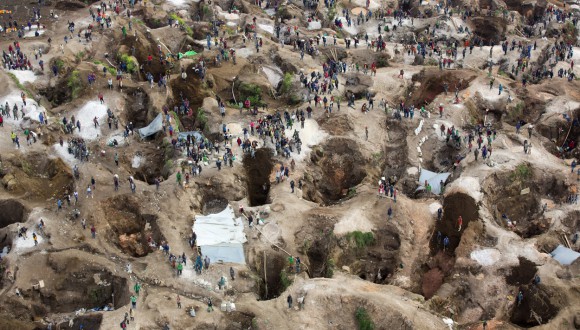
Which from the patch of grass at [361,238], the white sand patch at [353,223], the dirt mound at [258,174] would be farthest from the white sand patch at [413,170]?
the dirt mound at [258,174]

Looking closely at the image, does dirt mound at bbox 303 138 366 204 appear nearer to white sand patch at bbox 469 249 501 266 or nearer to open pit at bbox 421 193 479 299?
open pit at bbox 421 193 479 299

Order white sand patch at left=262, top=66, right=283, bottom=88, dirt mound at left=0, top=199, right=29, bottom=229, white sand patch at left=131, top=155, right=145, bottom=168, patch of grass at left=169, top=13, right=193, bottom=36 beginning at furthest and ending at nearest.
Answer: patch of grass at left=169, top=13, right=193, bottom=36, white sand patch at left=262, top=66, right=283, bottom=88, white sand patch at left=131, top=155, right=145, bottom=168, dirt mound at left=0, top=199, right=29, bottom=229

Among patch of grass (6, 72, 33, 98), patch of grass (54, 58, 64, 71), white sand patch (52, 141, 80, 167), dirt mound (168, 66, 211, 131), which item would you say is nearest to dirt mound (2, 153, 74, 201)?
white sand patch (52, 141, 80, 167)

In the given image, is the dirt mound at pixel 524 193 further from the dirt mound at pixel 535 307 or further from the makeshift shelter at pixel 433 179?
the dirt mound at pixel 535 307

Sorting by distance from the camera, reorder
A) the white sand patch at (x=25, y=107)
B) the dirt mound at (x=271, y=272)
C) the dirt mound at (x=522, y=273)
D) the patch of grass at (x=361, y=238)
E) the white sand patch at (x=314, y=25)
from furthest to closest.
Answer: the white sand patch at (x=314, y=25) → the white sand patch at (x=25, y=107) → the patch of grass at (x=361, y=238) → the dirt mound at (x=522, y=273) → the dirt mound at (x=271, y=272)

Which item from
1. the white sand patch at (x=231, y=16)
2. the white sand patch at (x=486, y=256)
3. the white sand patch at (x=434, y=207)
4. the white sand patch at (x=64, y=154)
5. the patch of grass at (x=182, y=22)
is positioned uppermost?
the patch of grass at (x=182, y=22)

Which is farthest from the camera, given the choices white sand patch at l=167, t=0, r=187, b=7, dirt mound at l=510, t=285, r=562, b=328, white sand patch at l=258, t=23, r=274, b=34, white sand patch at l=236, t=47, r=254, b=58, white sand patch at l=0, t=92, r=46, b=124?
white sand patch at l=167, t=0, r=187, b=7

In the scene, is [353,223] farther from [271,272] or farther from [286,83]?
[286,83]
